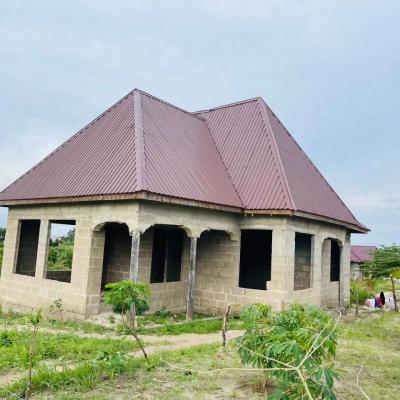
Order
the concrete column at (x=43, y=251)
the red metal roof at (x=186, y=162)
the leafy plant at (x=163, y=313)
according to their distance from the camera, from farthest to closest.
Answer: the concrete column at (x=43, y=251), the leafy plant at (x=163, y=313), the red metal roof at (x=186, y=162)

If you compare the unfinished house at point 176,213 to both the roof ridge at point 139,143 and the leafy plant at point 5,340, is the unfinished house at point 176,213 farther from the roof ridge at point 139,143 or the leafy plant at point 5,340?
the leafy plant at point 5,340

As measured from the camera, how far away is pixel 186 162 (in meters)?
11.8

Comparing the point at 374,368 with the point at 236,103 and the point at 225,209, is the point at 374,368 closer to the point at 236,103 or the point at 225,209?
the point at 225,209

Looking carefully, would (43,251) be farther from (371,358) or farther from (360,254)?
(360,254)

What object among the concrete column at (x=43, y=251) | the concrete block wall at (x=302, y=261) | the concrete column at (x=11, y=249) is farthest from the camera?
the concrete block wall at (x=302, y=261)

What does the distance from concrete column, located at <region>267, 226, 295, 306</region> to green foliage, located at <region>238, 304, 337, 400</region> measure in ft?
18.9

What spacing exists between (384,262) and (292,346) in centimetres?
1912

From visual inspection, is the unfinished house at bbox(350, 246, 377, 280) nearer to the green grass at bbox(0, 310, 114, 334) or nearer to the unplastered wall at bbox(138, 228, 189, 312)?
the unplastered wall at bbox(138, 228, 189, 312)

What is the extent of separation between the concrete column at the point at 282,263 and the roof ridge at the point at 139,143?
4234mm

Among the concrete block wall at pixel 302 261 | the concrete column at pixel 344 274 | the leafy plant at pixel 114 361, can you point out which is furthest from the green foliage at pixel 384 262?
the leafy plant at pixel 114 361

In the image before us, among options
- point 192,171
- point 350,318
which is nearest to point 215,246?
point 192,171

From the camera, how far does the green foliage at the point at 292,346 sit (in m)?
3.77

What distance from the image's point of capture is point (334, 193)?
16.1 metres

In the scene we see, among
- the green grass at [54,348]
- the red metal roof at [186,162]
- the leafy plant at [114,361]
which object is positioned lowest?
the green grass at [54,348]
